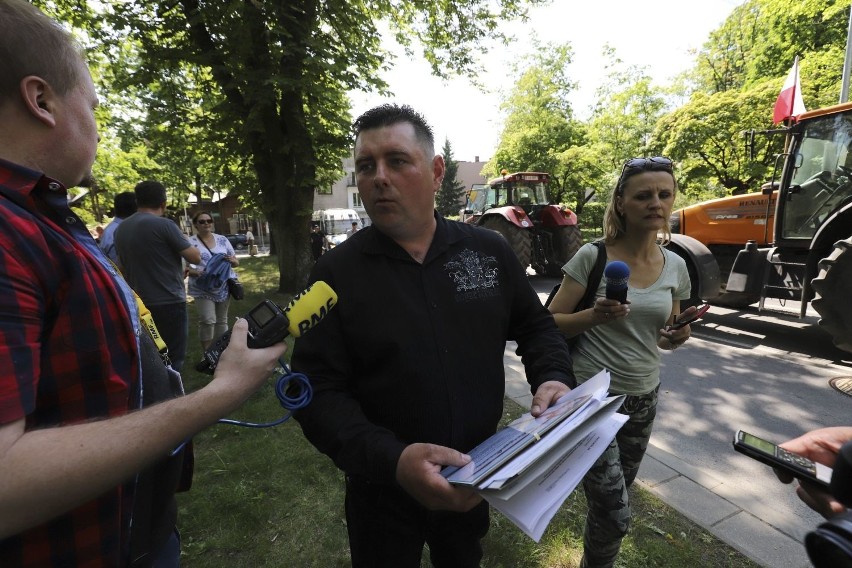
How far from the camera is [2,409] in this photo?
62cm

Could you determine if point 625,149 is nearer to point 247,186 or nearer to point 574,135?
point 574,135

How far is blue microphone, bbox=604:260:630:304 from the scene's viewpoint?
1.84 meters

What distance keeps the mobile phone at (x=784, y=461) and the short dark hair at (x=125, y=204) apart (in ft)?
16.6

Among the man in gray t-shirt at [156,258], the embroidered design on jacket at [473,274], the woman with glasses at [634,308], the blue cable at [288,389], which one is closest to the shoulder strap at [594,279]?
the woman with glasses at [634,308]

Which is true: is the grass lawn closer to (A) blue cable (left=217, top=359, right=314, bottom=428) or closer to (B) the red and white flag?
(A) blue cable (left=217, top=359, right=314, bottom=428)

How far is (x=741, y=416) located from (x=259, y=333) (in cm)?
445

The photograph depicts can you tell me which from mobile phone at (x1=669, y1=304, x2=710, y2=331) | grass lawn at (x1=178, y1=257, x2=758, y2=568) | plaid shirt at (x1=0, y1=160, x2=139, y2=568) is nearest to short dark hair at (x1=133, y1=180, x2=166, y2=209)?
grass lawn at (x1=178, y1=257, x2=758, y2=568)

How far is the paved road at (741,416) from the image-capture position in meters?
2.41

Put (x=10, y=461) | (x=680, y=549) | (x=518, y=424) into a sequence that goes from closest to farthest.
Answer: (x=10, y=461) < (x=518, y=424) < (x=680, y=549)

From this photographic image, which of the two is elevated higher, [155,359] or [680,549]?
[155,359]

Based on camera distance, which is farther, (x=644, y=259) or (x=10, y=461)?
(x=644, y=259)

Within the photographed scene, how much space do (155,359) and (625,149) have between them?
22.9 m

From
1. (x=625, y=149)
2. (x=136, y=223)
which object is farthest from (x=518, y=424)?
(x=625, y=149)

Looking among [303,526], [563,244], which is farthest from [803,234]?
[303,526]
